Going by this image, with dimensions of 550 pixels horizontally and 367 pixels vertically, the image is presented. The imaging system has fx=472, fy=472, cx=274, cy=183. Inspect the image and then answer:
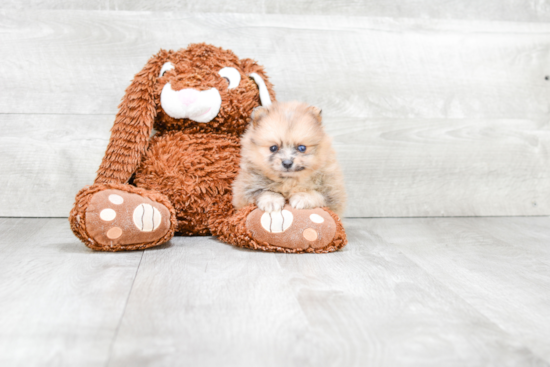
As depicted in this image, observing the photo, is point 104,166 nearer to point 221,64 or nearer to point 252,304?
point 221,64

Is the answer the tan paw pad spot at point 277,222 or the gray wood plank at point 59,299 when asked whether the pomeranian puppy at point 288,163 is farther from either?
the gray wood plank at point 59,299

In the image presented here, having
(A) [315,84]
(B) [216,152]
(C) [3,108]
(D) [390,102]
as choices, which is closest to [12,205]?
(C) [3,108]

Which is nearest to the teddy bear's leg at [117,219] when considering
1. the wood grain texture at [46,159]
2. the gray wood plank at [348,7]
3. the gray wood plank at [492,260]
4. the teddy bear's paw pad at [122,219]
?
the teddy bear's paw pad at [122,219]

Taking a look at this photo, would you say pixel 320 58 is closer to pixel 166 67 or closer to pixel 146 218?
pixel 166 67

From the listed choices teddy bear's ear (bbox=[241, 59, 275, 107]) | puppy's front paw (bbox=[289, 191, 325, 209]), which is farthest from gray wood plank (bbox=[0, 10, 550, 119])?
puppy's front paw (bbox=[289, 191, 325, 209])

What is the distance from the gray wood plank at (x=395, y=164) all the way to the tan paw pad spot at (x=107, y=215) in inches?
22.7

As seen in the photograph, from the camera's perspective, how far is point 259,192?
1225mm

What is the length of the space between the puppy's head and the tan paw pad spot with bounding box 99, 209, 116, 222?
0.37 meters

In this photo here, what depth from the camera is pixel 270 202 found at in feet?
3.83

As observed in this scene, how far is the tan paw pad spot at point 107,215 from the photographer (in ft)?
3.53

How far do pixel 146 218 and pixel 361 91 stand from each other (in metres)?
0.92

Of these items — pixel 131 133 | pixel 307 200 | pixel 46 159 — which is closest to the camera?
pixel 307 200

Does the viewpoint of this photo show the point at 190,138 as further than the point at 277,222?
Yes

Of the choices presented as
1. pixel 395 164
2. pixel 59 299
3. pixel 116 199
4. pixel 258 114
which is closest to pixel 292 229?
pixel 258 114
